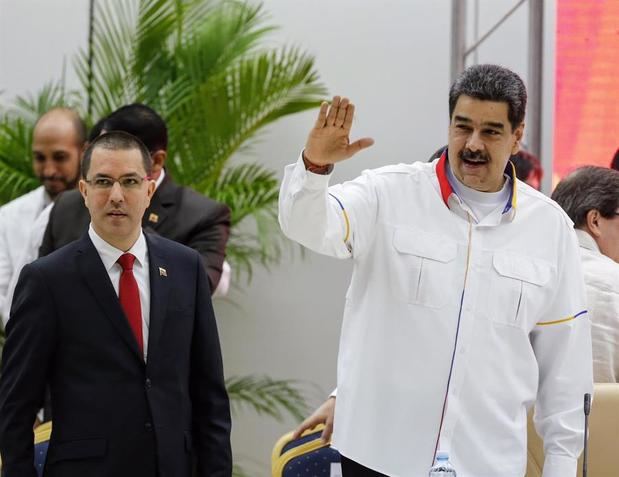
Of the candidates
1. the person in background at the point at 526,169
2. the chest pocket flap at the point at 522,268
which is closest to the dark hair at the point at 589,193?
the person in background at the point at 526,169

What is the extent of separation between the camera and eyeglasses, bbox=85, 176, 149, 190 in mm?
3381

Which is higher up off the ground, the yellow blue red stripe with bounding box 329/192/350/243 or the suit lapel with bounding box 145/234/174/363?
the yellow blue red stripe with bounding box 329/192/350/243

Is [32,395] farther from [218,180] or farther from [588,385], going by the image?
[218,180]

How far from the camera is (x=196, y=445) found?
3.32m

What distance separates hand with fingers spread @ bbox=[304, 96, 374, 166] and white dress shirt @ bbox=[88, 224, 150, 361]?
843 millimetres

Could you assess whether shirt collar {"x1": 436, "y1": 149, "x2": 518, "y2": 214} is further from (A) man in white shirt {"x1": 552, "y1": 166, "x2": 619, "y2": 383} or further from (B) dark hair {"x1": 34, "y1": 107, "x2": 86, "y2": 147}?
(B) dark hair {"x1": 34, "y1": 107, "x2": 86, "y2": 147}

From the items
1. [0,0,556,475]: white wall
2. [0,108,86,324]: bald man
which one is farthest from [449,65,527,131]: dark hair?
[0,0,556,475]: white wall

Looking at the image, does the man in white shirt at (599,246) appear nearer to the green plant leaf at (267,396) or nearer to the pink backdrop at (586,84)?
the pink backdrop at (586,84)

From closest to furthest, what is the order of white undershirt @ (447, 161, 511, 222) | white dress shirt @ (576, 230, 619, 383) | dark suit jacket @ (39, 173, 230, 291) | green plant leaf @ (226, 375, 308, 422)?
1. white undershirt @ (447, 161, 511, 222)
2. white dress shirt @ (576, 230, 619, 383)
3. dark suit jacket @ (39, 173, 230, 291)
4. green plant leaf @ (226, 375, 308, 422)

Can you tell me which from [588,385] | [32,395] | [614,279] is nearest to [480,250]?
[588,385]

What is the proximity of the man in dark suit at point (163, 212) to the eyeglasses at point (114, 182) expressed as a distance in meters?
0.81

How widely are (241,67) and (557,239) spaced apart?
12.6 ft

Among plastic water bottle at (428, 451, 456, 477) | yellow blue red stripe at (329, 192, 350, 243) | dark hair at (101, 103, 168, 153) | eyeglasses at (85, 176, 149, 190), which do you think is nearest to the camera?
plastic water bottle at (428, 451, 456, 477)

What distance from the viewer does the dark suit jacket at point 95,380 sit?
3.08m
